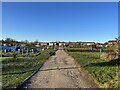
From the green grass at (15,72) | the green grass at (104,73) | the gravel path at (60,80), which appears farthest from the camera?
the green grass at (15,72)

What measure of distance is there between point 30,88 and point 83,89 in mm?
2450

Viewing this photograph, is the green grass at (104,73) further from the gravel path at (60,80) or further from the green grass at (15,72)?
the green grass at (15,72)

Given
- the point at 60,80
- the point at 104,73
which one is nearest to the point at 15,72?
the point at 60,80

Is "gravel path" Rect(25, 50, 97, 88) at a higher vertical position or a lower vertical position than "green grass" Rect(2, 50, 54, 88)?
lower

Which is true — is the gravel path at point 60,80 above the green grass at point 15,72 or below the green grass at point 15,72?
below

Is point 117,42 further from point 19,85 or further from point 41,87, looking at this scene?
point 19,85

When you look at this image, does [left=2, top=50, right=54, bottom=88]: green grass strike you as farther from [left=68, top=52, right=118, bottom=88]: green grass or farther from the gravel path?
[left=68, top=52, right=118, bottom=88]: green grass

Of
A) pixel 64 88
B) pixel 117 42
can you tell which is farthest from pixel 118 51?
pixel 64 88

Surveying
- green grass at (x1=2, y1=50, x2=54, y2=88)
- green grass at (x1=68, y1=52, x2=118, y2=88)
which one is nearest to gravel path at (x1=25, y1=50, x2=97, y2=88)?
green grass at (x1=68, y1=52, x2=118, y2=88)

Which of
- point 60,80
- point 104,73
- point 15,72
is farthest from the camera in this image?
point 15,72

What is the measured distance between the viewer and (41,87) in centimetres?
971

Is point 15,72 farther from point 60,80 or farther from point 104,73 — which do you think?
point 104,73

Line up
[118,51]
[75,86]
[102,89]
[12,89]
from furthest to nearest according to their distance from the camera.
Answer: [118,51] < [75,86] < [102,89] < [12,89]

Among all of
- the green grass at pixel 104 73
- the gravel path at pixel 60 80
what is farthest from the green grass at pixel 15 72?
Result: the green grass at pixel 104 73
